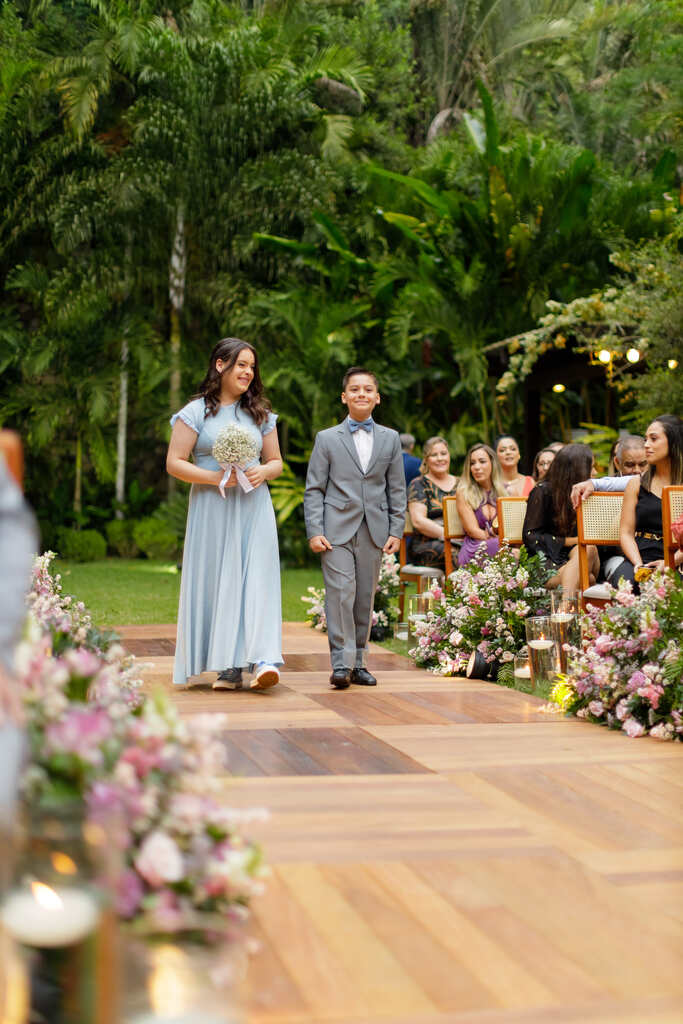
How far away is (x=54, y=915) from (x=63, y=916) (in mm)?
14

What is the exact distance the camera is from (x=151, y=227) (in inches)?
837

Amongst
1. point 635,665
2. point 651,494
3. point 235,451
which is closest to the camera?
point 635,665

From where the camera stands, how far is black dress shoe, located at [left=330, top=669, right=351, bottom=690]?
7418 millimetres

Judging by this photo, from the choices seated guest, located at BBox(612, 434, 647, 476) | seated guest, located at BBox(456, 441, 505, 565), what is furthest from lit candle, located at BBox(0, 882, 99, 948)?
seated guest, located at BBox(456, 441, 505, 565)

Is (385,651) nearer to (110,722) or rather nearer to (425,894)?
(425,894)

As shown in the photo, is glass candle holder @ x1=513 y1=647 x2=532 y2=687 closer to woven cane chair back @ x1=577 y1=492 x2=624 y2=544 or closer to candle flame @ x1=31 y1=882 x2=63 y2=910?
woven cane chair back @ x1=577 y1=492 x2=624 y2=544

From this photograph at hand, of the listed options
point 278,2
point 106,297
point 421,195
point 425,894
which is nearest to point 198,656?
point 425,894

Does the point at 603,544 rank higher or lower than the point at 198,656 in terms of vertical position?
higher

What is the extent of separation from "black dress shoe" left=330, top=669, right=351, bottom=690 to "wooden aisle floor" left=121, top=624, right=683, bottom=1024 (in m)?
0.81

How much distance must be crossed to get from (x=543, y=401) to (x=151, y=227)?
24.8 ft

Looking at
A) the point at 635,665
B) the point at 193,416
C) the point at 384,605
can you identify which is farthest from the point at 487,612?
the point at 384,605

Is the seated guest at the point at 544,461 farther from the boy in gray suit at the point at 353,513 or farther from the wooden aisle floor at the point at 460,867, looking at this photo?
the wooden aisle floor at the point at 460,867

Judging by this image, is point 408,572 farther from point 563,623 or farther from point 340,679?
point 563,623

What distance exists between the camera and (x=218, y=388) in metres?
7.48
